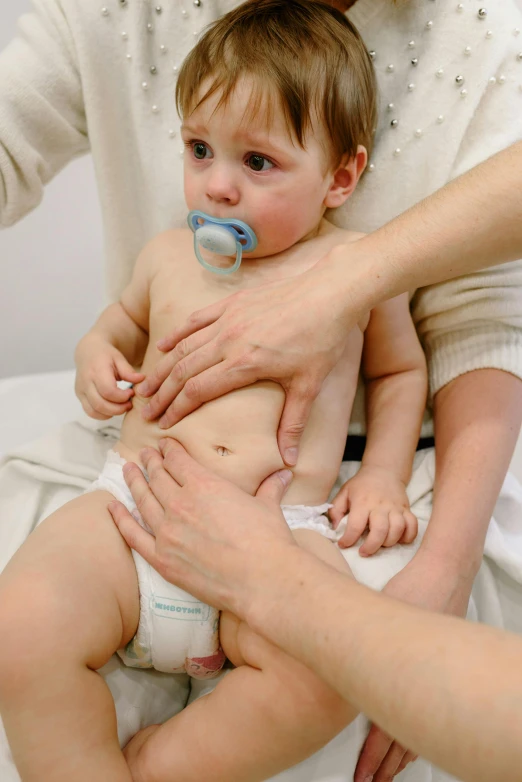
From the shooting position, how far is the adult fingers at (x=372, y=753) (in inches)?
28.0

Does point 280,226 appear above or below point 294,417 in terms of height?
above

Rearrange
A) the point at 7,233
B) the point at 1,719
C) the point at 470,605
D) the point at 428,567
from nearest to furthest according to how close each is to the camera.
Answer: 1. the point at 1,719
2. the point at 428,567
3. the point at 470,605
4. the point at 7,233

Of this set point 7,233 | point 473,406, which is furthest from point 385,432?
point 7,233

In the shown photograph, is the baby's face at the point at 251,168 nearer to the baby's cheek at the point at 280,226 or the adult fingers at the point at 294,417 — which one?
the baby's cheek at the point at 280,226

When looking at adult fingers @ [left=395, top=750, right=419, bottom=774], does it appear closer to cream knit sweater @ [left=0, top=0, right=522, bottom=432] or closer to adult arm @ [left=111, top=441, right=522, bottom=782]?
adult arm @ [left=111, top=441, right=522, bottom=782]

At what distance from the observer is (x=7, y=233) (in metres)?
1.74

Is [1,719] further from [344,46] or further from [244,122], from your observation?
[344,46]

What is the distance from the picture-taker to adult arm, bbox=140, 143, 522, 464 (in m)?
0.76

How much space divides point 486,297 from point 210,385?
14.7 inches

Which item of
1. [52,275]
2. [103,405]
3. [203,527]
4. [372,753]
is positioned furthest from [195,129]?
[52,275]

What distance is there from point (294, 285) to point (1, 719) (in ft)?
1.79

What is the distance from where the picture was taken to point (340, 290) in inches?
30.4

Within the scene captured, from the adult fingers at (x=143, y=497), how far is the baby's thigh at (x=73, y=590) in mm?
35

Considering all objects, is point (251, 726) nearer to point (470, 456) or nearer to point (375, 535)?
point (375, 535)
